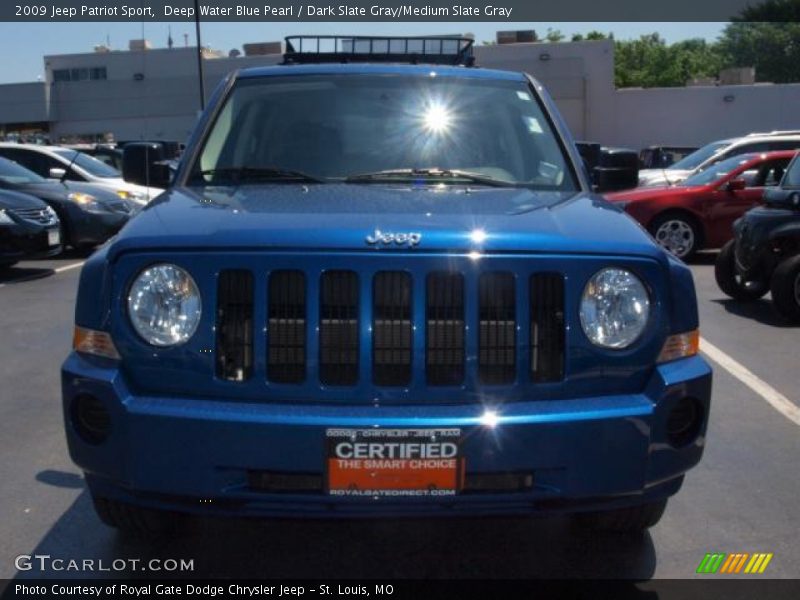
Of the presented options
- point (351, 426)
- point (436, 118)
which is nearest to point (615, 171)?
point (436, 118)

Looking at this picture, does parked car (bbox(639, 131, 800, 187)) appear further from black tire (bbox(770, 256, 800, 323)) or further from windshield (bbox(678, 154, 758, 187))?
black tire (bbox(770, 256, 800, 323))

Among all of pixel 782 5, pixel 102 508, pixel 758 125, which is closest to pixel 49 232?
pixel 102 508

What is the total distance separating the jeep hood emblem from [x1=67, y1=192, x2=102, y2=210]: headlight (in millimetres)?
11682

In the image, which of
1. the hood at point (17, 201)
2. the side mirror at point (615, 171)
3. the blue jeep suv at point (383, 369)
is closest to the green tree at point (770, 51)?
the hood at point (17, 201)

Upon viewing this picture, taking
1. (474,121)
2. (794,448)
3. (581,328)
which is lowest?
(794,448)

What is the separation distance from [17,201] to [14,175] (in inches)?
92.7

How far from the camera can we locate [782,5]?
40719mm

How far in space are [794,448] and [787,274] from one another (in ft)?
12.8

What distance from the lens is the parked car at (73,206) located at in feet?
45.8

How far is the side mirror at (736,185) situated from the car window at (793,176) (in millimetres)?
3692

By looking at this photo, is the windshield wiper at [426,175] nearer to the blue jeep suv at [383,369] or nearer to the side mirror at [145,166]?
the blue jeep suv at [383,369]

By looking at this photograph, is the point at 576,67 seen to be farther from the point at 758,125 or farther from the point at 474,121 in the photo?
the point at 474,121

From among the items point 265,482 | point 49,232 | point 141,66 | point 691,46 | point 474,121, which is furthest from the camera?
point 691,46

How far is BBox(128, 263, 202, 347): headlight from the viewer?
10.7 feet
